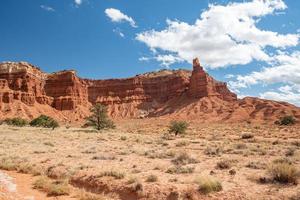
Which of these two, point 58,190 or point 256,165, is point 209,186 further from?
point 58,190

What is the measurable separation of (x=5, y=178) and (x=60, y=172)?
230 cm

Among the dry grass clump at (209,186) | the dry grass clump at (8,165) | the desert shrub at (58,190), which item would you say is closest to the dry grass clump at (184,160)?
the dry grass clump at (209,186)

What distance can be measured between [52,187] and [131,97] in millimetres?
145536

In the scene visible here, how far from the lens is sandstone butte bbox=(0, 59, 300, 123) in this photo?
11775 centimetres

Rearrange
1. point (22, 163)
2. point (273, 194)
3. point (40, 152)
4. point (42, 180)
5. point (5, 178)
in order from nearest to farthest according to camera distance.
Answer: point (273, 194) → point (42, 180) → point (5, 178) → point (22, 163) → point (40, 152)

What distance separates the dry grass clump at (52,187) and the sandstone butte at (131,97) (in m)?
91.8

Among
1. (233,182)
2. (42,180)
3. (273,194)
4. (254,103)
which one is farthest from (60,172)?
(254,103)

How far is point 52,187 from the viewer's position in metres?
13.2

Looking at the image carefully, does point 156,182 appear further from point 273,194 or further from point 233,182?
point 273,194

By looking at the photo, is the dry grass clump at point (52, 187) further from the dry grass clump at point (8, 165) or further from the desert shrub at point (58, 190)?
the dry grass clump at point (8, 165)

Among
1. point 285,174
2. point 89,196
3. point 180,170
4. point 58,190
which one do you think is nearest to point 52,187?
point 58,190

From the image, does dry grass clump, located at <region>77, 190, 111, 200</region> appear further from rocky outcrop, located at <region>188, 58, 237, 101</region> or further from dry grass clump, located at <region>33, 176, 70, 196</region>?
rocky outcrop, located at <region>188, 58, 237, 101</region>

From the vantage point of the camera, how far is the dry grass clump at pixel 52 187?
506 inches

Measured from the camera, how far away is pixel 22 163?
18641mm
